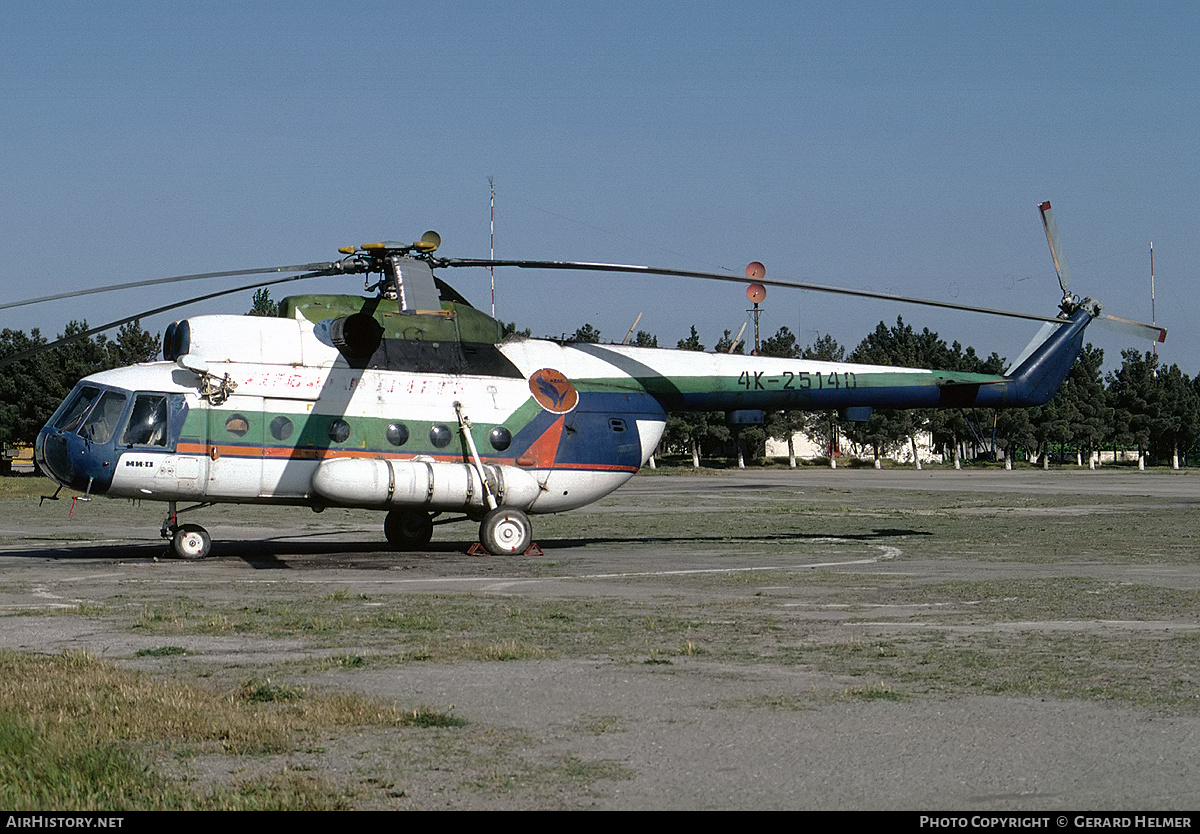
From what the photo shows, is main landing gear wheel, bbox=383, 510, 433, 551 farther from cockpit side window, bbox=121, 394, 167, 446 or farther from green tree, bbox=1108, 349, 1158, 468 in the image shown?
green tree, bbox=1108, 349, 1158, 468

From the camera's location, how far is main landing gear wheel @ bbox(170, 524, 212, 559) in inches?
834

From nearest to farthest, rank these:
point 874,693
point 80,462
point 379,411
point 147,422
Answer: point 874,693 → point 80,462 → point 147,422 → point 379,411

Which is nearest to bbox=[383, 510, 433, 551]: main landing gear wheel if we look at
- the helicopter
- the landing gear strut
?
the helicopter

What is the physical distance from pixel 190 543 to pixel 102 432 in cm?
239

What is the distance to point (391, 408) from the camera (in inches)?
866

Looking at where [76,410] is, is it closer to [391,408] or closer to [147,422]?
[147,422]

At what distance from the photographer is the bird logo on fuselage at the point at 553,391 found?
23.3 meters

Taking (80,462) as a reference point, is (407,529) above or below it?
below

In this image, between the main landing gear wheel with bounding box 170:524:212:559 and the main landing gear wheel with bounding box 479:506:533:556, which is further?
the main landing gear wheel with bounding box 479:506:533:556

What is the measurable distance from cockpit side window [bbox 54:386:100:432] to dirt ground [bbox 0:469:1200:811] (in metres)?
2.30

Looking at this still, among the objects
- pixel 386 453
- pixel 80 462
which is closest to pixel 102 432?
pixel 80 462

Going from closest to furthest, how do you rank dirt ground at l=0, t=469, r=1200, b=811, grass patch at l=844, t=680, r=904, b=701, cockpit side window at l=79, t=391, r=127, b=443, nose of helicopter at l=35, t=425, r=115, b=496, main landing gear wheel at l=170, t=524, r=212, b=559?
dirt ground at l=0, t=469, r=1200, b=811 < grass patch at l=844, t=680, r=904, b=701 < nose of helicopter at l=35, t=425, r=115, b=496 < cockpit side window at l=79, t=391, r=127, b=443 < main landing gear wheel at l=170, t=524, r=212, b=559

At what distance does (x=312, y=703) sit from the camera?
855 cm
